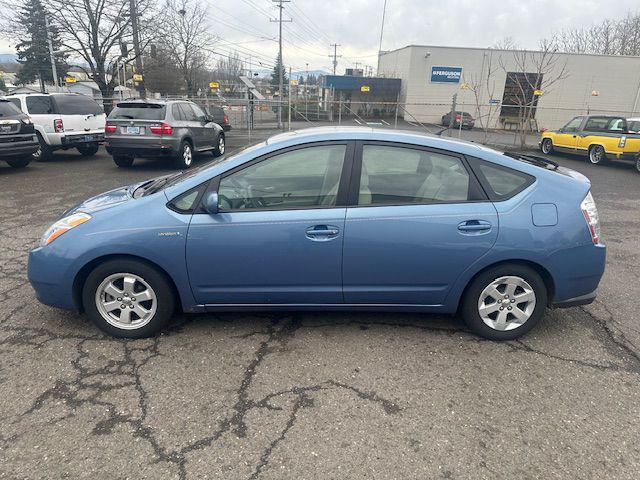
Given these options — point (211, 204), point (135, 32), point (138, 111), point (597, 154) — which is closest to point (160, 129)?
point (138, 111)

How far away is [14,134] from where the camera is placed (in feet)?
30.9

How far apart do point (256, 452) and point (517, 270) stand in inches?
86.2

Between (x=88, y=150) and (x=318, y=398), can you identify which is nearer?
(x=318, y=398)

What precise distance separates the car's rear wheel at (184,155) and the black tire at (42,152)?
334 centimetres

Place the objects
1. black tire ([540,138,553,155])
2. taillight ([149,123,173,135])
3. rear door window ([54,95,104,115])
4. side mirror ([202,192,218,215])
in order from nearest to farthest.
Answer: side mirror ([202,192,218,215]) < taillight ([149,123,173,135]) < rear door window ([54,95,104,115]) < black tire ([540,138,553,155])

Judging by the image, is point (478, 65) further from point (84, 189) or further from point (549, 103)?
point (84, 189)

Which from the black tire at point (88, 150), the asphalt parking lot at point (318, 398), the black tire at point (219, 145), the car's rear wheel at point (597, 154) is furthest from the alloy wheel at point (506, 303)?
the car's rear wheel at point (597, 154)

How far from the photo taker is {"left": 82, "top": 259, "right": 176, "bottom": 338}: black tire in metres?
3.15

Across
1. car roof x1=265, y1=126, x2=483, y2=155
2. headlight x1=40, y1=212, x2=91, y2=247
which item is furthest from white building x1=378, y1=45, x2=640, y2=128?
headlight x1=40, y1=212, x2=91, y2=247

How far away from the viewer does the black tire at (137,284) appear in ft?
10.3

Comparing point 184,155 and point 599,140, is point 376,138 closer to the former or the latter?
point 184,155

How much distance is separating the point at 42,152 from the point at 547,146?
16938mm

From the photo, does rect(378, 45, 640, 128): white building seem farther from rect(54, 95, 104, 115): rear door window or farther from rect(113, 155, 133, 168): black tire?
rect(113, 155, 133, 168): black tire

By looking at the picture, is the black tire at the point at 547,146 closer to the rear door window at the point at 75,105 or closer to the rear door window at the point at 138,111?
the rear door window at the point at 138,111
